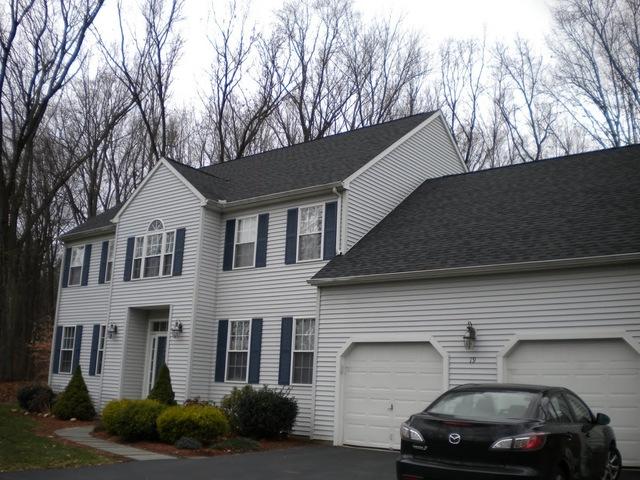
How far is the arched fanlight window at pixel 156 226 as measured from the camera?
2092cm

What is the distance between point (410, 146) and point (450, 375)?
27.8 ft

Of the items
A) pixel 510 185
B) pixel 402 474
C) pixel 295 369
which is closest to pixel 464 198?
pixel 510 185

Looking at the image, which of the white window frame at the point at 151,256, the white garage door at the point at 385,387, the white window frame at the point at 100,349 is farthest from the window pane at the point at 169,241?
the white garage door at the point at 385,387

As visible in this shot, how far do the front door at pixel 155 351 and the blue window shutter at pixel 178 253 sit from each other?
86.5 inches

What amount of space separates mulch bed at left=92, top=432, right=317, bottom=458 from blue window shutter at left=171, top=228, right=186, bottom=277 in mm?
5178

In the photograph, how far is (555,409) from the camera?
27.7 ft

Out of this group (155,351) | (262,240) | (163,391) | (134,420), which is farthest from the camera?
(155,351)

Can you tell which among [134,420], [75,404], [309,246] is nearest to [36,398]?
[75,404]

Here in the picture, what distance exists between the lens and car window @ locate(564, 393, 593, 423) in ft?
29.3

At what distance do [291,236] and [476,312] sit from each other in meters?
6.19

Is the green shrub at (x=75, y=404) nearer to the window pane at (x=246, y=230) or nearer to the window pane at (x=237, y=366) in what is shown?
the window pane at (x=237, y=366)

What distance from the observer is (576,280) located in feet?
41.9

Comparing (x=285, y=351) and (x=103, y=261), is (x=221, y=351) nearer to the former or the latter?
(x=285, y=351)

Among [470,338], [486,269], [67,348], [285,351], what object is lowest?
[67,348]
